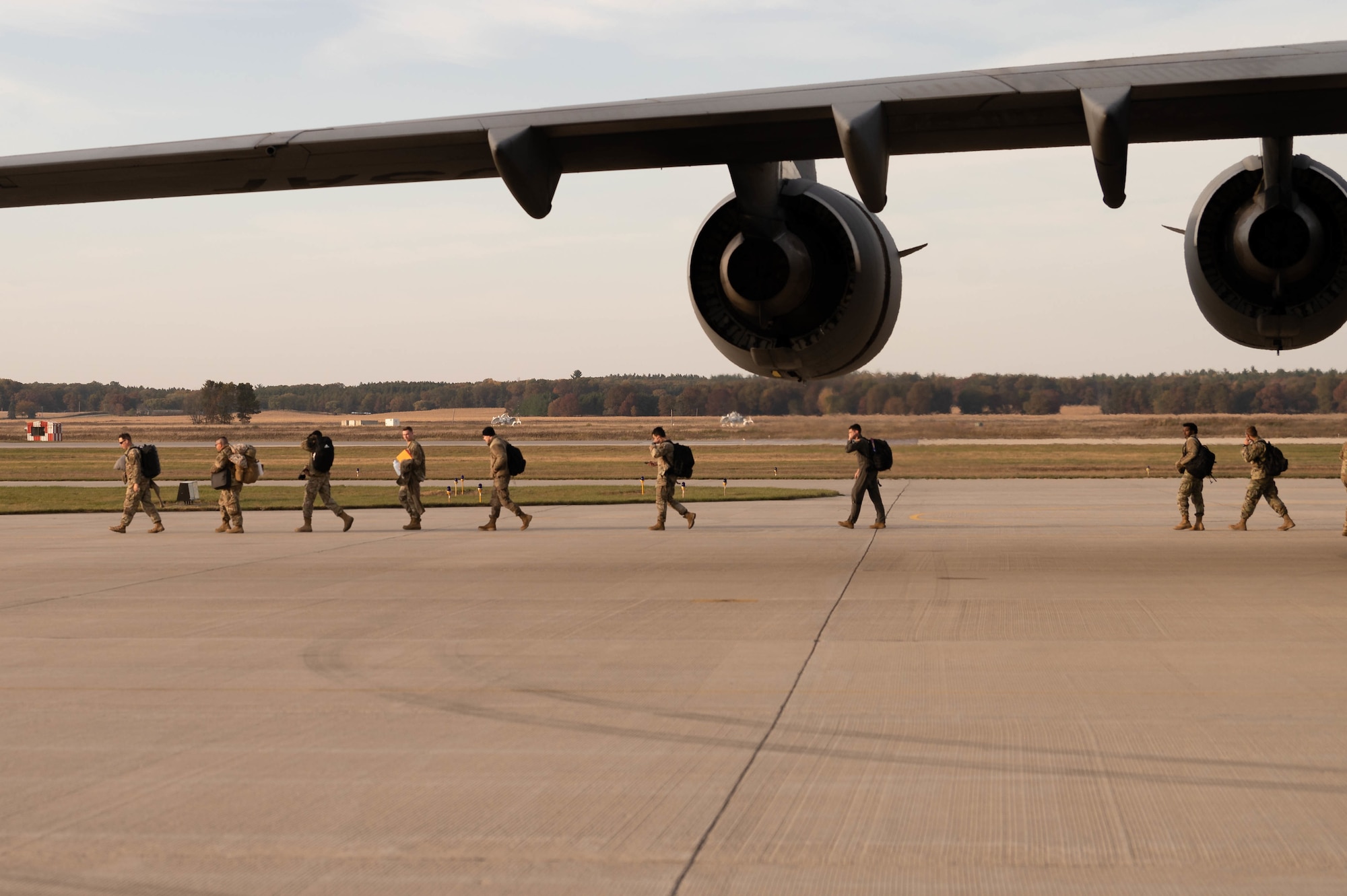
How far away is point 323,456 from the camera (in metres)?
18.0

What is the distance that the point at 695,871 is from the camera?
4.10 metres

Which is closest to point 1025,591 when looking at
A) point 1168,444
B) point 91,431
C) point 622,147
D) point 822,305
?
point 822,305

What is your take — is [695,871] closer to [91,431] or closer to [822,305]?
[822,305]

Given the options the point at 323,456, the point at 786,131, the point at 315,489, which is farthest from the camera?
the point at 315,489

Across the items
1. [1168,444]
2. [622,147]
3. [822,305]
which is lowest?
[1168,444]

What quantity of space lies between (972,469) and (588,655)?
29.8 m

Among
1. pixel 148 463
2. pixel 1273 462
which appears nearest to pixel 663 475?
pixel 148 463

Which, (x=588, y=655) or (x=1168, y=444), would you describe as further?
(x=1168, y=444)

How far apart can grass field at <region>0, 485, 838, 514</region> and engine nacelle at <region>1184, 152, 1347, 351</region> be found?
14130mm

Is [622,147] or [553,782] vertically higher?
[622,147]

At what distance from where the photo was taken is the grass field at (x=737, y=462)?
34844mm

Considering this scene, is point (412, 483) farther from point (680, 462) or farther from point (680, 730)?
point (680, 730)

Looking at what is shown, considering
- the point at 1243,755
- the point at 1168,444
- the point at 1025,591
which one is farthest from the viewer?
the point at 1168,444

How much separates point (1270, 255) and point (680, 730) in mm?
7636
